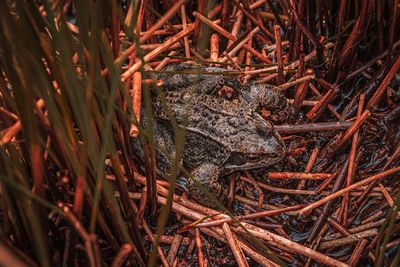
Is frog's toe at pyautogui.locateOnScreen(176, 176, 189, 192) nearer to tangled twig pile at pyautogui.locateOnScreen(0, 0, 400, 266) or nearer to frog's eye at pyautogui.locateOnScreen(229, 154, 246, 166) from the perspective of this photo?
tangled twig pile at pyautogui.locateOnScreen(0, 0, 400, 266)

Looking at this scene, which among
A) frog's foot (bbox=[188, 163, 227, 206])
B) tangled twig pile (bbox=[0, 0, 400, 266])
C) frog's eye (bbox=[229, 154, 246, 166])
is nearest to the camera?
tangled twig pile (bbox=[0, 0, 400, 266])

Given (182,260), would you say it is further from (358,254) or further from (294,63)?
(294,63)

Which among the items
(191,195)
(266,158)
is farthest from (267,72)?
(191,195)

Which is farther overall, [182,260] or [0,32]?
[182,260]

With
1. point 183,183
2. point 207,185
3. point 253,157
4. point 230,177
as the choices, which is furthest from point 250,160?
point 183,183

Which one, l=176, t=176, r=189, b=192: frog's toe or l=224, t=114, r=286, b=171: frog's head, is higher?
l=224, t=114, r=286, b=171: frog's head

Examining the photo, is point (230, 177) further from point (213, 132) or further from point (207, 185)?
point (213, 132)

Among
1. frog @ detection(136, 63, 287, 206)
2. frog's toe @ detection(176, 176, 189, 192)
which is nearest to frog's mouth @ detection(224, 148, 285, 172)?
frog @ detection(136, 63, 287, 206)
